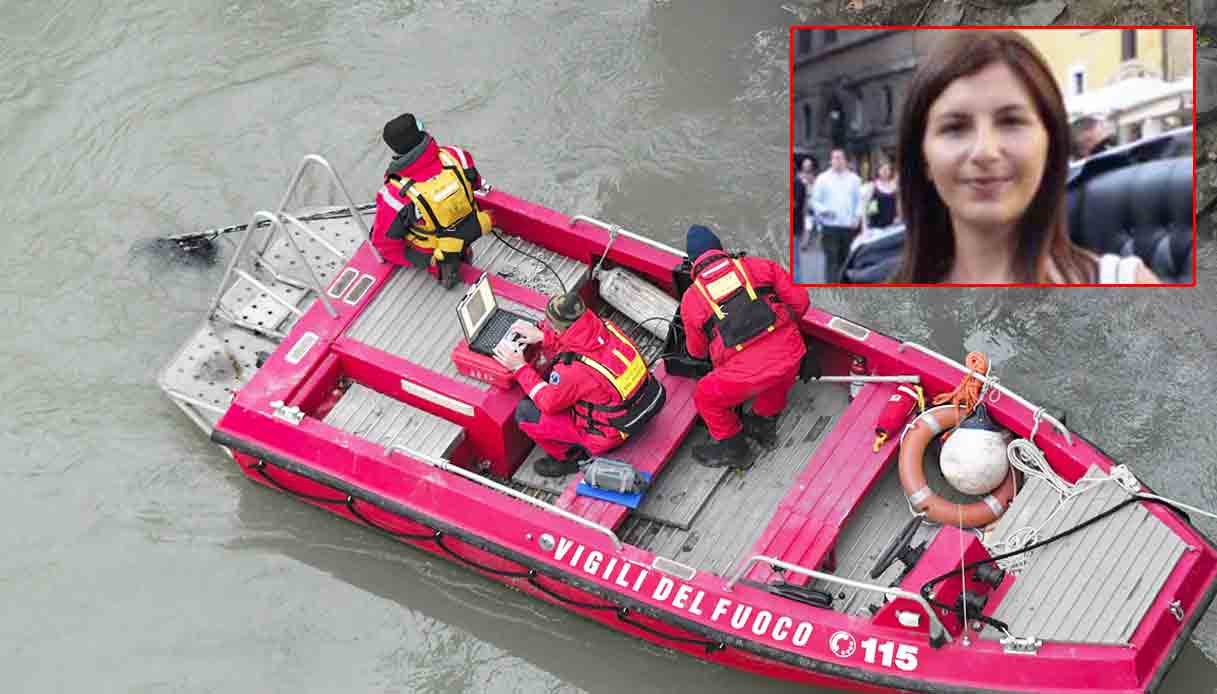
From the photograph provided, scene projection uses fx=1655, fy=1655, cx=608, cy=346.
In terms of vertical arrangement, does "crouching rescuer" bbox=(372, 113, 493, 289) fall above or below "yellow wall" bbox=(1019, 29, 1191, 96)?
below

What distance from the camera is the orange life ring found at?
8.27 m

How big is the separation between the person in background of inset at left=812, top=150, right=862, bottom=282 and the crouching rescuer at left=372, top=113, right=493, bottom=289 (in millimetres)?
1941

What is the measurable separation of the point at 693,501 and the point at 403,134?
247 centimetres

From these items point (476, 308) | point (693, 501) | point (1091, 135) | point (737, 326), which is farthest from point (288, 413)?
point (1091, 135)

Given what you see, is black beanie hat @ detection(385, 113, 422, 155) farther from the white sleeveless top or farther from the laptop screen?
the white sleeveless top

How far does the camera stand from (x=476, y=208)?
29.9 ft

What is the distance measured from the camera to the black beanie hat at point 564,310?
26.9 feet

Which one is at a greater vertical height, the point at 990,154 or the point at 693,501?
the point at 990,154

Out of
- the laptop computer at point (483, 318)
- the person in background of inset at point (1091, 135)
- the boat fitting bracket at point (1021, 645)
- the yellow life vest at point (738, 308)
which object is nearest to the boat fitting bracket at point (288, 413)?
the laptop computer at point (483, 318)

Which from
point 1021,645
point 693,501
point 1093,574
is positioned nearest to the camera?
point 1021,645

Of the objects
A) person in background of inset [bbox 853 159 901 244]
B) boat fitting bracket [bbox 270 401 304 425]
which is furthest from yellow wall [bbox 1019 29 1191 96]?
boat fitting bracket [bbox 270 401 304 425]

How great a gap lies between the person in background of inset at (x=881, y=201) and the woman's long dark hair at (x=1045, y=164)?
60 mm

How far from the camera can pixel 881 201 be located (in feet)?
26.0

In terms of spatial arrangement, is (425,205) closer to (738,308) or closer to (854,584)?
(738,308)
